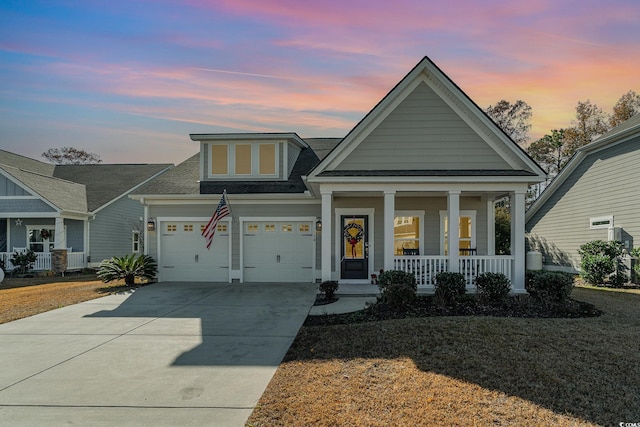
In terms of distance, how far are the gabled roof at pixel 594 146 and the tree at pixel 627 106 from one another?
1312 centimetres

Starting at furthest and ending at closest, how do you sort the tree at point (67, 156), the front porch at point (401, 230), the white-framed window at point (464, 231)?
1. the tree at point (67, 156)
2. the white-framed window at point (464, 231)
3. the front porch at point (401, 230)

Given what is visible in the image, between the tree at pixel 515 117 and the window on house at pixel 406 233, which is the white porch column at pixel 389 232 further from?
the tree at pixel 515 117

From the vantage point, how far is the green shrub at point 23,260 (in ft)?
58.8

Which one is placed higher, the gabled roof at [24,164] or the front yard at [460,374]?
the gabled roof at [24,164]

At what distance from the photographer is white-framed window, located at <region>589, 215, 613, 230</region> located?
15.2 m

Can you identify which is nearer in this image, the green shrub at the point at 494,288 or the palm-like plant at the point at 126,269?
the green shrub at the point at 494,288

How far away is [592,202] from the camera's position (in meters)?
16.4

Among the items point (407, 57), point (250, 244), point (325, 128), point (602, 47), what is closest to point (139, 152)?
point (325, 128)

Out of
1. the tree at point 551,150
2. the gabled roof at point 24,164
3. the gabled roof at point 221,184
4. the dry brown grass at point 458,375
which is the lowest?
the dry brown grass at point 458,375

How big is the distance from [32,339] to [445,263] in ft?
30.1

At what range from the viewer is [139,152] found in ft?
98.5

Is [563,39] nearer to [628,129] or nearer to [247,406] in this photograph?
[628,129]

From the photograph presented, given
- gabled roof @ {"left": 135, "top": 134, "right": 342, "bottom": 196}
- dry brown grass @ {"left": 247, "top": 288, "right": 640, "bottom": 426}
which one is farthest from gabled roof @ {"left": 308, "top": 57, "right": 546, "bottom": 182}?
dry brown grass @ {"left": 247, "top": 288, "right": 640, "bottom": 426}

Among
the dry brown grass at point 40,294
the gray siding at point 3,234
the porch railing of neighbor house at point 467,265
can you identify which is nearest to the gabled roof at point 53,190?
the gray siding at point 3,234
